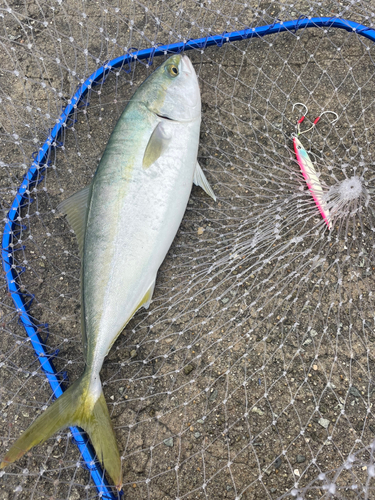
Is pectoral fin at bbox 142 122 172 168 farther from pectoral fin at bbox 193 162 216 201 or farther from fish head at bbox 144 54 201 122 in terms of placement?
pectoral fin at bbox 193 162 216 201

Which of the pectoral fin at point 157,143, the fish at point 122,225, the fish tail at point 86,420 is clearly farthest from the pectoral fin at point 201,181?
the fish tail at point 86,420

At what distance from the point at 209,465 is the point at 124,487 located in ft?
1.78

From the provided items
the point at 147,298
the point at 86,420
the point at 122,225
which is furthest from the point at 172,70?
the point at 86,420

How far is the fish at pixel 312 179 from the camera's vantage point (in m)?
2.26

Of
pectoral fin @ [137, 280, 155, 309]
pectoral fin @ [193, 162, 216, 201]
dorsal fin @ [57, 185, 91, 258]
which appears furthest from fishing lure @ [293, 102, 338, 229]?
dorsal fin @ [57, 185, 91, 258]

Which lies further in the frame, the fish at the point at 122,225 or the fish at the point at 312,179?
the fish at the point at 312,179

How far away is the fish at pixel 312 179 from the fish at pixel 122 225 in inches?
28.2

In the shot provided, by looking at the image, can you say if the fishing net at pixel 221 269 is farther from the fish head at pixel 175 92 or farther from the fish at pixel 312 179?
the fish head at pixel 175 92

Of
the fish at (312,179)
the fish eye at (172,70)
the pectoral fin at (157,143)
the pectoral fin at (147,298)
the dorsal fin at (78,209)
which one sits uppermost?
the fish eye at (172,70)

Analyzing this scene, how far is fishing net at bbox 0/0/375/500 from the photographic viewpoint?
2.17m

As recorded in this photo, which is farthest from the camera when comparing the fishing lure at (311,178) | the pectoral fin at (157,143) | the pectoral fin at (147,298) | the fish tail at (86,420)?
the fishing lure at (311,178)

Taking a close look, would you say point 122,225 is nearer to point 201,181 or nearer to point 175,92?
point 201,181

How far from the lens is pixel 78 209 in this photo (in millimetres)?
2146

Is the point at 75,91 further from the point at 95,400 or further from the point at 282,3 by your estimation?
the point at 95,400
